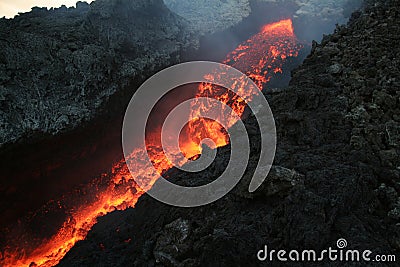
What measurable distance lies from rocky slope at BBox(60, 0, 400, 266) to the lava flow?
3.98 meters

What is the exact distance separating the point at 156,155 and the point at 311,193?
11.2 metres

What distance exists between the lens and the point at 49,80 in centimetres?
1088

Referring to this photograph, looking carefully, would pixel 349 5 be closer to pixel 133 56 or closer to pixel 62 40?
pixel 133 56

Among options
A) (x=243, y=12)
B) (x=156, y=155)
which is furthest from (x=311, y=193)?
(x=243, y=12)

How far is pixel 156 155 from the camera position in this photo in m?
15.0

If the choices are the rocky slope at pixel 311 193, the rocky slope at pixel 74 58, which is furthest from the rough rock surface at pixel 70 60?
the rocky slope at pixel 311 193

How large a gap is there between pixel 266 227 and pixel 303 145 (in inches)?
110

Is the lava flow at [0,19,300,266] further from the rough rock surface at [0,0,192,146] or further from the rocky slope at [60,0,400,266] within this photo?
the rocky slope at [60,0,400,266]

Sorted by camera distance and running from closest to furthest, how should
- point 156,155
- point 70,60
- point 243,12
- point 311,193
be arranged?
point 311,193 < point 70,60 < point 156,155 < point 243,12

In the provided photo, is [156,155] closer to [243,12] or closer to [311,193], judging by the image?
[311,193]

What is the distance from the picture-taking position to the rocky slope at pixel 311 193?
431 centimetres

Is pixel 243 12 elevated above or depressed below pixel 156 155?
above

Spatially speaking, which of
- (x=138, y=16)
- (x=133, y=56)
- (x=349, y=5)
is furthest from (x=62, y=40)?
(x=349, y=5)

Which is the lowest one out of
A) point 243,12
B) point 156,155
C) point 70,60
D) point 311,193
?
Result: point 156,155
